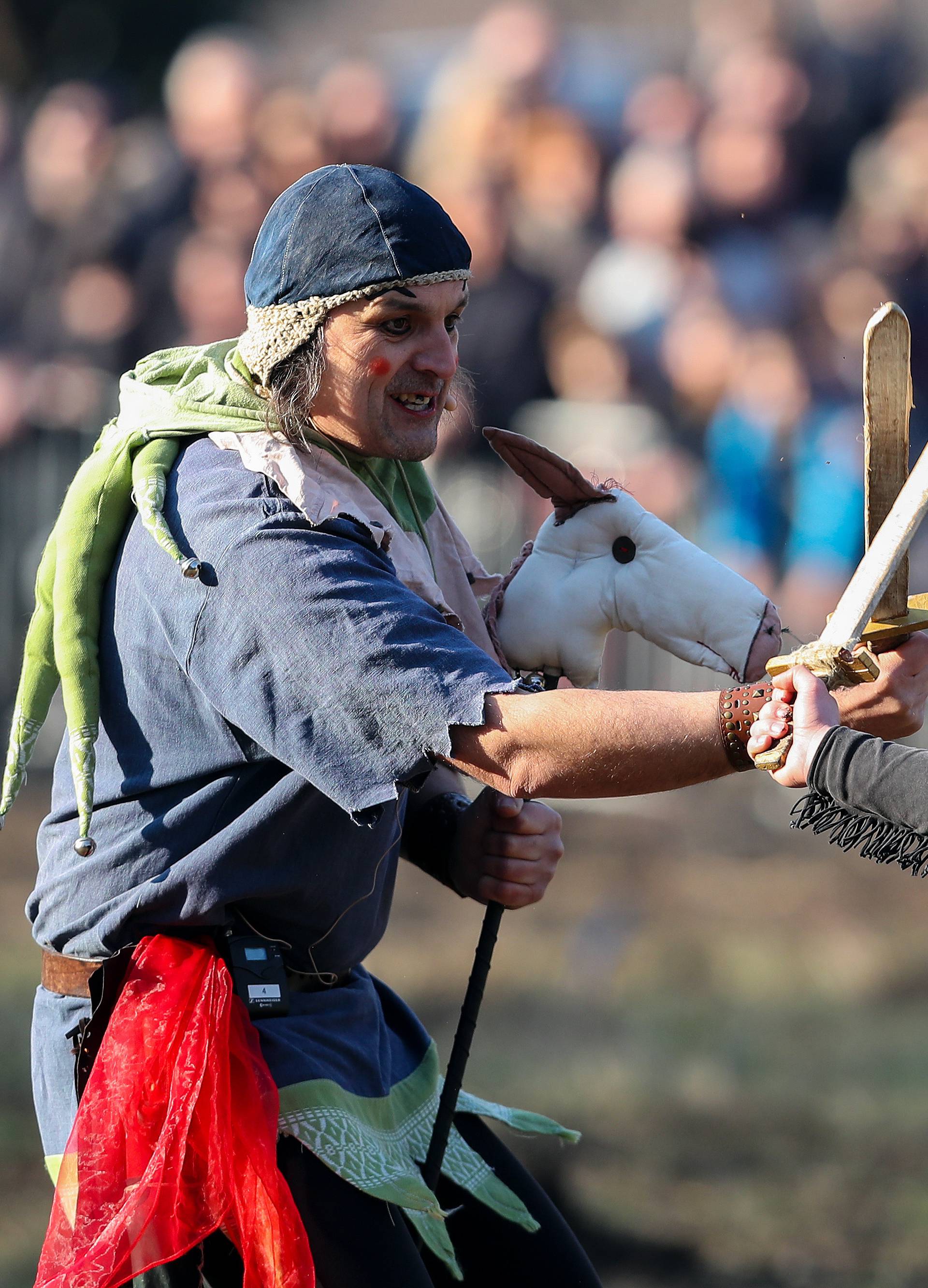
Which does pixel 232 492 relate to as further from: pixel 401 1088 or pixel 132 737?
pixel 401 1088

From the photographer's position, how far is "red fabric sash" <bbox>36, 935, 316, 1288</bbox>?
2.05m

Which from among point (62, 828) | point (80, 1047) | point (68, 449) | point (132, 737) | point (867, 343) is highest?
point (867, 343)

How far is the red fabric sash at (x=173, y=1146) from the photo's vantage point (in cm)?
205

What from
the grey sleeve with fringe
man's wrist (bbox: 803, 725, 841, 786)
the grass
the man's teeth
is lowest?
the grass

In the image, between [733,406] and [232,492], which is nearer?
[232,492]

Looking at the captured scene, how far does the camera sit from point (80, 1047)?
2.20m

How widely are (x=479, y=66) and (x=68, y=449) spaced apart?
231 centimetres

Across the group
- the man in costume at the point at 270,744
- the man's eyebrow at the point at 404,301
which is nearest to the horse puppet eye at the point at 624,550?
the man in costume at the point at 270,744

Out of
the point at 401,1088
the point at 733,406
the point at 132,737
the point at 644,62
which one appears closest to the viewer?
the point at 132,737

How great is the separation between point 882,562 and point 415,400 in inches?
26.8

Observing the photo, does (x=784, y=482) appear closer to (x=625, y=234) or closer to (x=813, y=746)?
(x=625, y=234)

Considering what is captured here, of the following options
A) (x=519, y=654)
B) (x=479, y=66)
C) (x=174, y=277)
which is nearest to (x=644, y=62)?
(x=479, y=66)

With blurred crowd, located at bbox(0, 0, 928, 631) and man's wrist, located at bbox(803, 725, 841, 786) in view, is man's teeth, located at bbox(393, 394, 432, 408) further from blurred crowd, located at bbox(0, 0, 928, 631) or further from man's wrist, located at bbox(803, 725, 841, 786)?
blurred crowd, located at bbox(0, 0, 928, 631)

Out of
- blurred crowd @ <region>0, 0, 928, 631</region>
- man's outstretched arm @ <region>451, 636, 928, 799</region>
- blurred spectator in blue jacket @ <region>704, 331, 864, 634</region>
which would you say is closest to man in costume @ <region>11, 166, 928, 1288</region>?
man's outstretched arm @ <region>451, 636, 928, 799</region>
